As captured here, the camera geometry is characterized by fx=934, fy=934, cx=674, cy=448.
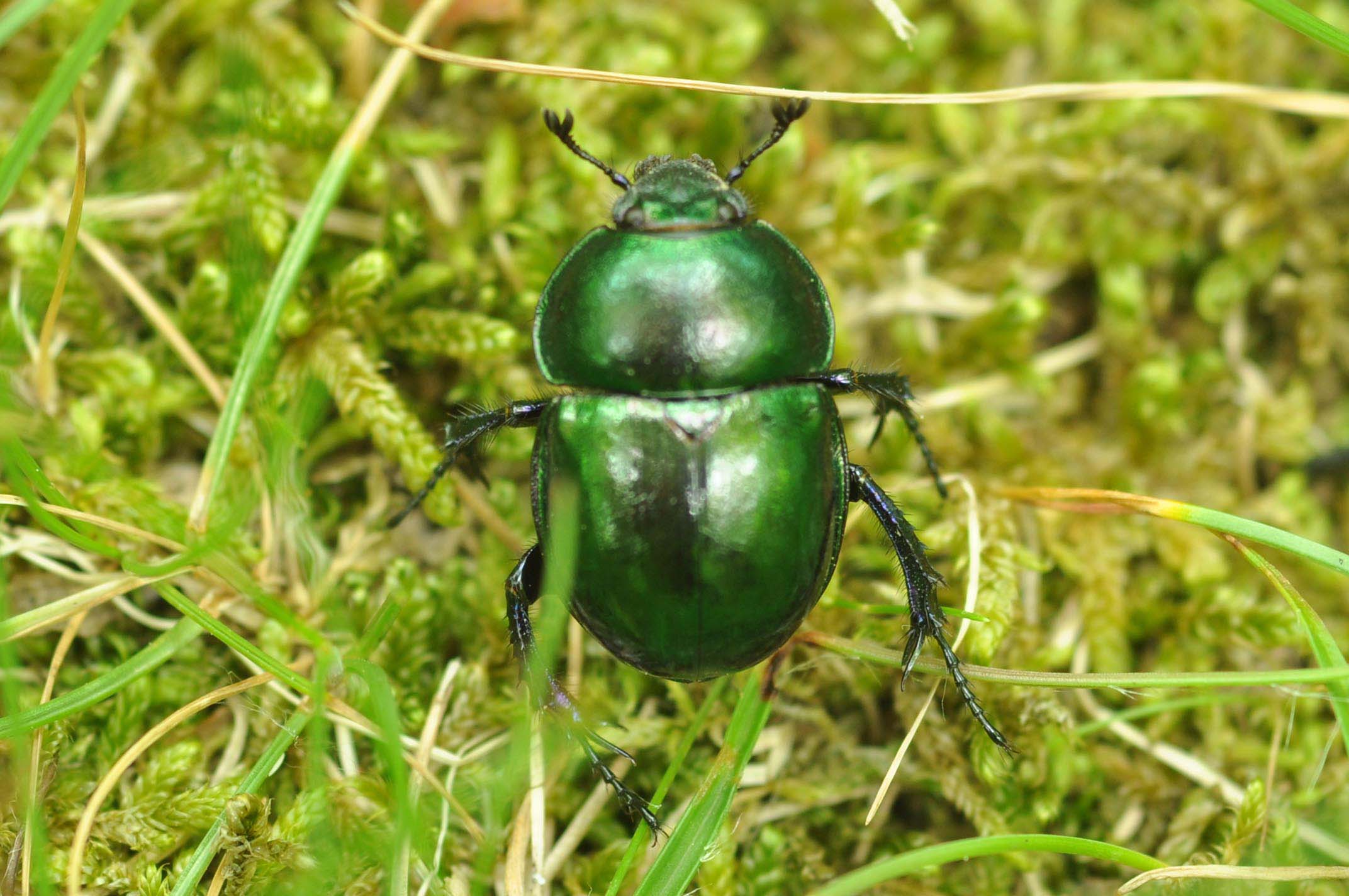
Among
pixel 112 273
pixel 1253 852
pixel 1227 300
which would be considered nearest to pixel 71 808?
pixel 112 273

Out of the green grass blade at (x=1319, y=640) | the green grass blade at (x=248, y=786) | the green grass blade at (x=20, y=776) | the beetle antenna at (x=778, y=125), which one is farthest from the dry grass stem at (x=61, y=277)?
the green grass blade at (x=1319, y=640)

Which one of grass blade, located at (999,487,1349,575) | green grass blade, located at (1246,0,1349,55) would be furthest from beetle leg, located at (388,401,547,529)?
green grass blade, located at (1246,0,1349,55)

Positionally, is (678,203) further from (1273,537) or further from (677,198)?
(1273,537)

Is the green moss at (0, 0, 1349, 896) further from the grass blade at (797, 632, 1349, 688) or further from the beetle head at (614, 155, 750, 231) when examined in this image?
the beetle head at (614, 155, 750, 231)

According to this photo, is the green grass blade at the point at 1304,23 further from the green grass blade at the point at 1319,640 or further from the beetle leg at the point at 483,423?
the beetle leg at the point at 483,423

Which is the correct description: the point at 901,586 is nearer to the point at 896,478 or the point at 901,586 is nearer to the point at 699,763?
the point at 896,478

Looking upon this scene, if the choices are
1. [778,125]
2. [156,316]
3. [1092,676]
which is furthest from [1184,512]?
[156,316]

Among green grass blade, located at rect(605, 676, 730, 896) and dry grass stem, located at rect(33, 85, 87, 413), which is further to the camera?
dry grass stem, located at rect(33, 85, 87, 413)
